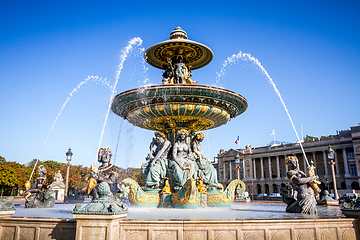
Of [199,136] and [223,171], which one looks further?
[223,171]

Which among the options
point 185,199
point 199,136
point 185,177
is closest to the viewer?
point 185,199

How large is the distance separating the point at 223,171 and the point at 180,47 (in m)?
86.6

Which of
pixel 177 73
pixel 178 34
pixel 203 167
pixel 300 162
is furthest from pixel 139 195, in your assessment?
pixel 300 162

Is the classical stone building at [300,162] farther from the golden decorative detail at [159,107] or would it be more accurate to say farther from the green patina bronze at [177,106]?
the golden decorative detail at [159,107]

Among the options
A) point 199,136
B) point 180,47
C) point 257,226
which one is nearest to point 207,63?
point 180,47

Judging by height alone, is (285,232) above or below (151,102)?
below

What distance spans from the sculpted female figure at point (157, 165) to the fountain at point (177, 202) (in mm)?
35

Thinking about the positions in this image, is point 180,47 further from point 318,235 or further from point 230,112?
point 318,235

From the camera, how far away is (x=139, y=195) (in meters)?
9.05

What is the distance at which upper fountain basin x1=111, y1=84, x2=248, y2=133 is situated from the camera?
29.3 ft

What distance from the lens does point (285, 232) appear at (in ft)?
15.3

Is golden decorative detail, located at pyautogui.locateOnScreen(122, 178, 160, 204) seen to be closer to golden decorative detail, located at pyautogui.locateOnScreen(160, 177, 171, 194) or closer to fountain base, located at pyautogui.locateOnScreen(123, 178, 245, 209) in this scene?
fountain base, located at pyautogui.locateOnScreen(123, 178, 245, 209)

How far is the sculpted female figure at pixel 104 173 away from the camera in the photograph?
5.96 meters

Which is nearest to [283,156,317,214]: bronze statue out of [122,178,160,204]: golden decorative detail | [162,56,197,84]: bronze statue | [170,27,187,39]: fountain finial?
[122,178,160,204]: golden decorative detail
